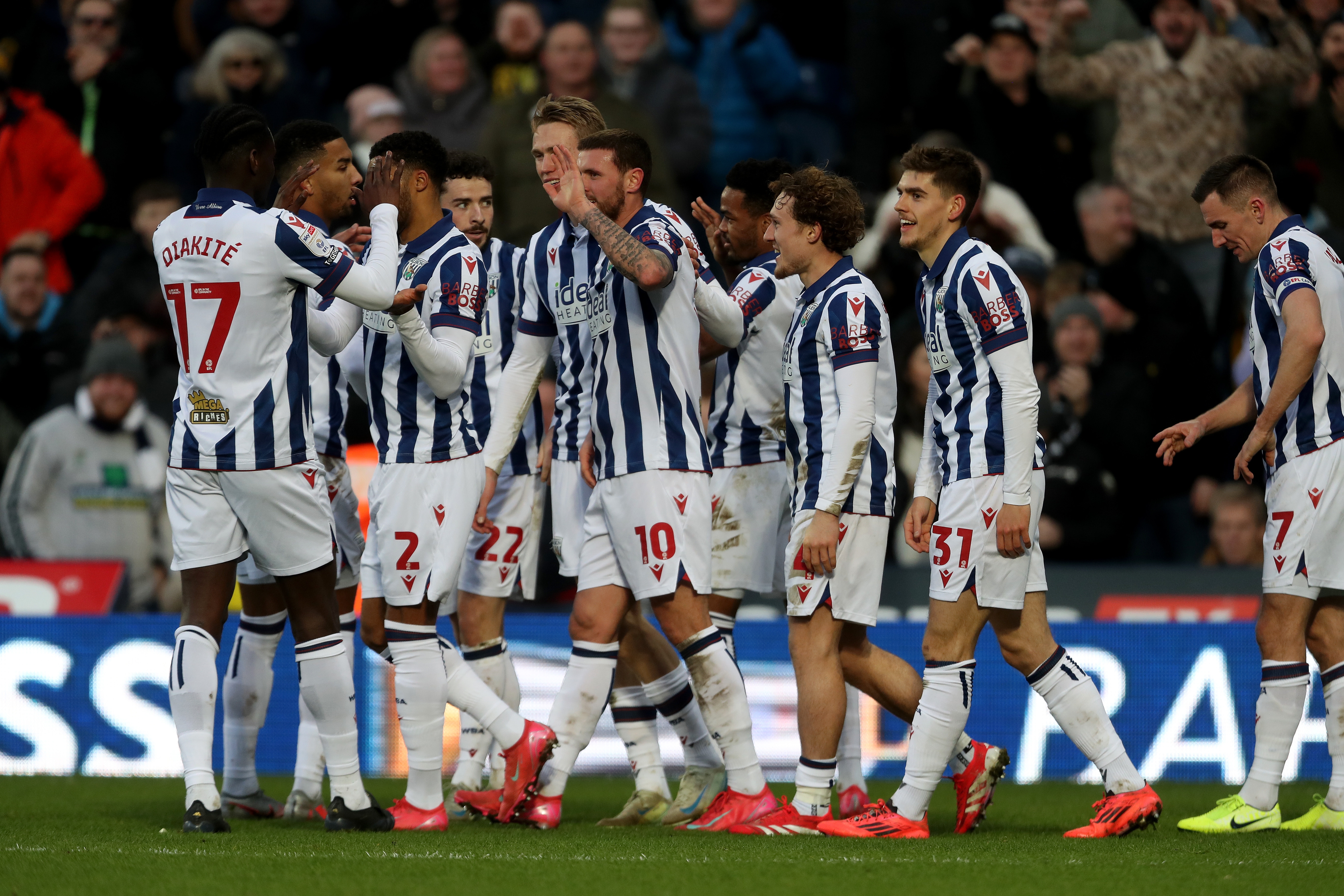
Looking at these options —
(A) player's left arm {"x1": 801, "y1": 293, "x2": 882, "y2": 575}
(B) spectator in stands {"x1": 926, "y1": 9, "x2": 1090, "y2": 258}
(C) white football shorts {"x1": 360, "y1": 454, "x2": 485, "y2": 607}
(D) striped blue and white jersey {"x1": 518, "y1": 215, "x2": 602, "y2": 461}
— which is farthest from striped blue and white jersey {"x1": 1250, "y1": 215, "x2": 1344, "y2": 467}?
(B) spectator in stands {"x1": 926, "y1": 9, "x2": 1090, "y2": 258}

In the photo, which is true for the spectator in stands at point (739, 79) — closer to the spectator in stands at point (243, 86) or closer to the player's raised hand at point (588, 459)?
the spectator in stands at point (243, 86)

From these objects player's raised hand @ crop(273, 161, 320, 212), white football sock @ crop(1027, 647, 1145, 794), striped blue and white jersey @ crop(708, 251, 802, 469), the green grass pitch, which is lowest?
the green grass pitch

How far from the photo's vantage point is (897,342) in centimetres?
1066

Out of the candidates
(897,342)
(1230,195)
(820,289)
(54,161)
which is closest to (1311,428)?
(1230,195)

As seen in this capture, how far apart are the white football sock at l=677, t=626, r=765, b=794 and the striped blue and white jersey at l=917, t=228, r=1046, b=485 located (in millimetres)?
Result: 1086

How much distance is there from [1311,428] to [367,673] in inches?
202

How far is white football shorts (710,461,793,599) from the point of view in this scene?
6.68 meters

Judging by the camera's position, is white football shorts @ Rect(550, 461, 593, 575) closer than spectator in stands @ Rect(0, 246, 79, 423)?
Yes

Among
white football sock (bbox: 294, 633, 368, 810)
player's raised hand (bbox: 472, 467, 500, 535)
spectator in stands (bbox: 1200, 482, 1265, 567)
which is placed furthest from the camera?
spectator in stands (bbox: 1200, 482, 1265, 567)

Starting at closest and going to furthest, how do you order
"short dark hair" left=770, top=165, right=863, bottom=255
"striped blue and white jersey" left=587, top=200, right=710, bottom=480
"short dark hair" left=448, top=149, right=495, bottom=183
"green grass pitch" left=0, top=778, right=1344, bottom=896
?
"green grass pitch" left=0, top=778, right=1344, bottom=896 → "striped blue and white jersey" left=587, top=200, right=710, bottom=480 → "short dark hair" left=770, top=165, right=863, bottom=255 → "short dark hair" left=448, top=149, right=495, bottom=183

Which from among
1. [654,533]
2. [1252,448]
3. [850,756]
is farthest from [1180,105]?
[654,533]

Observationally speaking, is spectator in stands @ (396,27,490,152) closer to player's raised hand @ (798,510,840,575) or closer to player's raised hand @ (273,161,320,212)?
player's raised hand @ (273,161,320,212)

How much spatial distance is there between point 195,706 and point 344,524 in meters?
1.37

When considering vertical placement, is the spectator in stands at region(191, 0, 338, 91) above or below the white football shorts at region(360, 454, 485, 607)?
above
